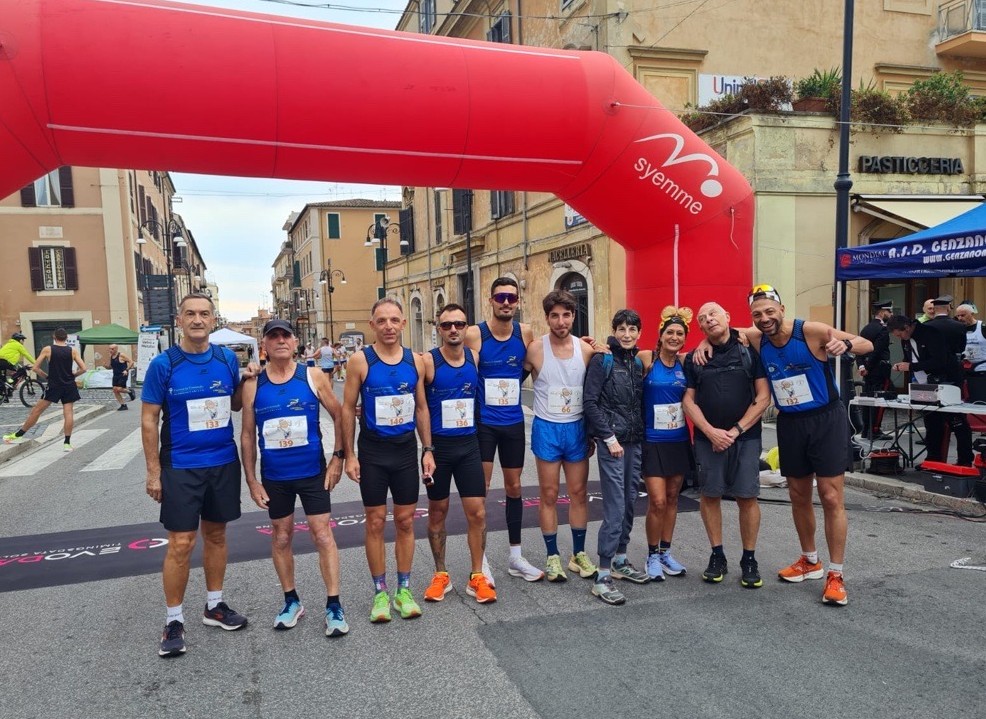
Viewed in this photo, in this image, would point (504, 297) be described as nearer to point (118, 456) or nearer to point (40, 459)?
point (118, 456)

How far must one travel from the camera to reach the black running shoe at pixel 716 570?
14.9ft

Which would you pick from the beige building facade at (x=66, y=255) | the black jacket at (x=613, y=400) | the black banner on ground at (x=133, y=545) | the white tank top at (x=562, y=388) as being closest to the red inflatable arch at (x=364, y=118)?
the white tank top at (x=562, y=388)

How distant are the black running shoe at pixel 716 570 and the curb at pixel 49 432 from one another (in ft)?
31.5

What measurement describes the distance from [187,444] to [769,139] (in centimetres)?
1128

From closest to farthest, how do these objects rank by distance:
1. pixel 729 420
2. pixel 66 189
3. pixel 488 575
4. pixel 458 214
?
pixel 488 575 → pixel 729 420 → pixel 458 214 → pixel 66 189

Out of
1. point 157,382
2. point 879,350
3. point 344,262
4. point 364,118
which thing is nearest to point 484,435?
point 157,382

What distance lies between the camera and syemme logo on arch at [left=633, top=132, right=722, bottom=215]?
6320 mm

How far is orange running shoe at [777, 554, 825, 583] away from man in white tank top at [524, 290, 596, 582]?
1.26 metres

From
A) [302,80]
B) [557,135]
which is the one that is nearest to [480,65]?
[557,135]

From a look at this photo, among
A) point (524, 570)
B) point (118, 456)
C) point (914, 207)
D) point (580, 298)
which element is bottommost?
point (118, 456)

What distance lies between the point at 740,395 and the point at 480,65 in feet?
11.0

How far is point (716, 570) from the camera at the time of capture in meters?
4.58

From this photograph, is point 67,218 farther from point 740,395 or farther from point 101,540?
point 740,395

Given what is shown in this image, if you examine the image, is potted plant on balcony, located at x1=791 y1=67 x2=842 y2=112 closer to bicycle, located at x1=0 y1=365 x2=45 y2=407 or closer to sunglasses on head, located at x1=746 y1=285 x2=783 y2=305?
sunglasses on head, located at x1=746 y1=285 x2=783 y2=305
